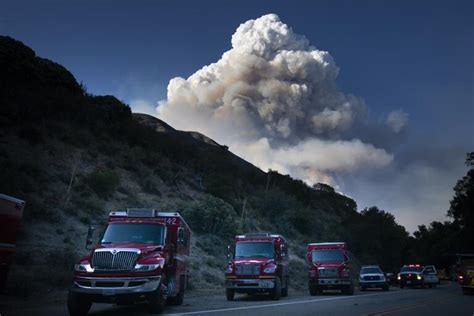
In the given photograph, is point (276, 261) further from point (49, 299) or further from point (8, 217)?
point (8, 217)

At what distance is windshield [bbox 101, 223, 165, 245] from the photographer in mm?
12602

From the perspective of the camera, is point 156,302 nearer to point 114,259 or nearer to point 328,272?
point 114,259

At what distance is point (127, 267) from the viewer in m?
10.9

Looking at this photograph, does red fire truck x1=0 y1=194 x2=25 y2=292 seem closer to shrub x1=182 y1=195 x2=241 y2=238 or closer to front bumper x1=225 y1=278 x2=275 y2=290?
front bumper x1=225 y1=278 x2=275 y2=290

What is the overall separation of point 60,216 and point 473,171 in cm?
4181

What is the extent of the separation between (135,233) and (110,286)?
2.30 meters

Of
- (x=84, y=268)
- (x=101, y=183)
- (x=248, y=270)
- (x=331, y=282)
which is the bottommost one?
(x=84, y=268)

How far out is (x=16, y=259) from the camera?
19891mm

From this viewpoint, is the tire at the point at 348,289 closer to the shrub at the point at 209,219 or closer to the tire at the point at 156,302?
the shrub at the point at 209,219

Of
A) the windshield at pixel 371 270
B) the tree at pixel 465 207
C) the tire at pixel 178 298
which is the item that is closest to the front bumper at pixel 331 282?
the windshield at pixel 371 270

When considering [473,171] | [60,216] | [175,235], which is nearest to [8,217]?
[175,235]

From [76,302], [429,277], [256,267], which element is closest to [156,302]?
[76,302]

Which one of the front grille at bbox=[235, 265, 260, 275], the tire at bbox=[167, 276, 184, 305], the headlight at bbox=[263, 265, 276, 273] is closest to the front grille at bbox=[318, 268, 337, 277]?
the headlight at bbox=[263, 265, 276, 273]

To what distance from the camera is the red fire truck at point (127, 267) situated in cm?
1063
